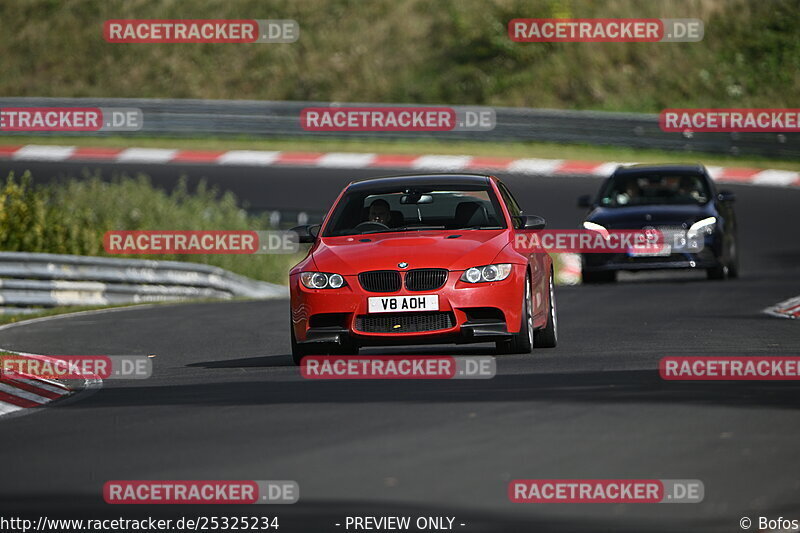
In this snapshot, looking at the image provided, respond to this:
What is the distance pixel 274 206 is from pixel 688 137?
9.49 m

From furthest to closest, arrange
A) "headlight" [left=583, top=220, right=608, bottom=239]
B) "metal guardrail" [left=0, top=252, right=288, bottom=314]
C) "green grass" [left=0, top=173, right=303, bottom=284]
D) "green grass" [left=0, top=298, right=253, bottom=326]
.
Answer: "green grass" [left=0, top=173, right=303, bottom=284] → "headlight" [left=583, top=220, right=608, bottom=239] → "metal guardrail" [left=0, top=252, right=288, bottom=314] → "green grass" [left=0, top=298, right=253, bottom=326]

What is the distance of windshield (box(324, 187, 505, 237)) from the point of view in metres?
12.8

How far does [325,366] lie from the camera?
11836mm

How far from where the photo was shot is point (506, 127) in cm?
3709

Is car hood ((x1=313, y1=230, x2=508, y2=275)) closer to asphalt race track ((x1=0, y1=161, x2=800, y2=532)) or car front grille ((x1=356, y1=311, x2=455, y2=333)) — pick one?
car front grille ((x1=356, y1=311, x2=455, y2=333))

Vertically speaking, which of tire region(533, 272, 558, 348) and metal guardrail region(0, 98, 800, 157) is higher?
metal guardrail region(0, 98, 800, 157)

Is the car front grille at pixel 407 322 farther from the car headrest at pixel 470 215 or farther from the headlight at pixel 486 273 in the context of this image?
the car headrest at pixel 470 215

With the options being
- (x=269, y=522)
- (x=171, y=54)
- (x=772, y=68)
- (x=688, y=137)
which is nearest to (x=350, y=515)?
(x=269, y=522)

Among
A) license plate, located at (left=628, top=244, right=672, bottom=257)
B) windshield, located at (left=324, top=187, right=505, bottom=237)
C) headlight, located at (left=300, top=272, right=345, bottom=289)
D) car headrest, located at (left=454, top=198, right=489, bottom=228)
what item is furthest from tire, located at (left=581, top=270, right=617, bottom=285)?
headlight, located at (left=300, top=272, right=345, bottom=289)

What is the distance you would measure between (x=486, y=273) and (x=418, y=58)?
Result: 1338 inches

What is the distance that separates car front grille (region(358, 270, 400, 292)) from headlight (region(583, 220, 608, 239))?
9723mm

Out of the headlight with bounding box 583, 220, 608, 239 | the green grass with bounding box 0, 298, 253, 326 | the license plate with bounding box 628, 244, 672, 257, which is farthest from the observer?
the headlight with bounding box 583, 220, 608, 239

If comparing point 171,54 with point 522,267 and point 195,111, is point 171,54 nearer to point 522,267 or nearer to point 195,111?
point 195,111

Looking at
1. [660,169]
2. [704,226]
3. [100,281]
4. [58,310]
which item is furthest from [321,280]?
[660,169]
